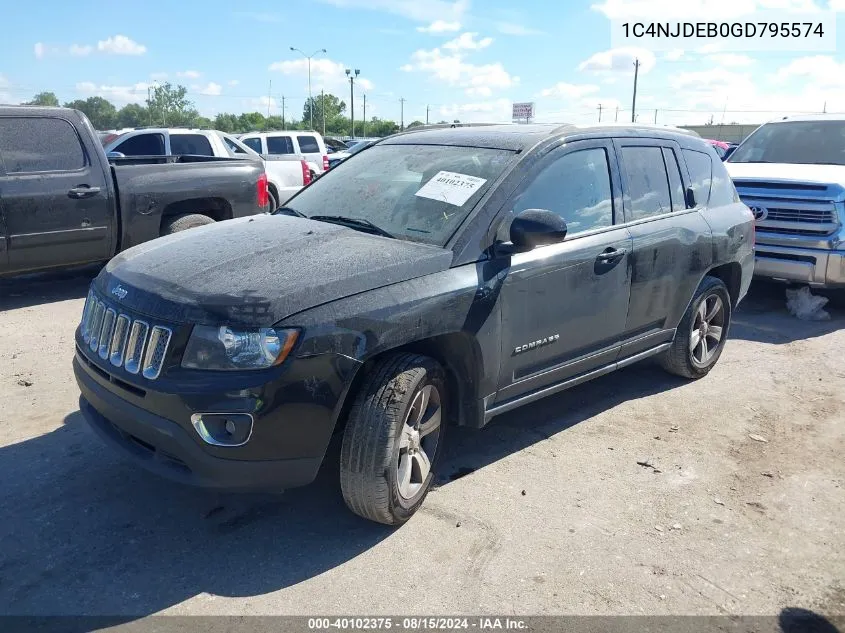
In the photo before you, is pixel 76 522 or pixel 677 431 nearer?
pixel 76 522

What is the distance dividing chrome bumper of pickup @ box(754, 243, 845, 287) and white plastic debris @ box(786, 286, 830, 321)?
322 millimetres

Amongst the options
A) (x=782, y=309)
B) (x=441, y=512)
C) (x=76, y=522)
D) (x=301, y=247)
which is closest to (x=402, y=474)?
(x=441, y=512)

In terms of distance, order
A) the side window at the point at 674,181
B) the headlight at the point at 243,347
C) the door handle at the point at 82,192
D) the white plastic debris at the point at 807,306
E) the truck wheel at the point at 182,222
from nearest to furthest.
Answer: the headlight at the point at 243,347
the side window at the point at 674,181
the door handle at the point at 82,192
the white plastic debris at the point at 807,306
the truck wheel at the point at 182,222

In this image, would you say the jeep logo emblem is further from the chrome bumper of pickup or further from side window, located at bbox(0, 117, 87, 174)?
side window, located at bbox(0, 117, 87, 174)

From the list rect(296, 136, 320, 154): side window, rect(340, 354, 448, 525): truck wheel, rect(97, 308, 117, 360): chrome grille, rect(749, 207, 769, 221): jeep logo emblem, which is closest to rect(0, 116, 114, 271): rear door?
rect(97, 308, 117, 360): chrome grille

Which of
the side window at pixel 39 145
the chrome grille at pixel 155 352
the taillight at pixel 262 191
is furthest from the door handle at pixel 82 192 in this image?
the chrome grille at pixel 155 352

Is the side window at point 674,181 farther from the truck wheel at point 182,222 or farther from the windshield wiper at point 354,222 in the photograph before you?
the truck wheel at point 182,222

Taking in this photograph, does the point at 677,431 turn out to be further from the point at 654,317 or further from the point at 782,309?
the point at 782,309

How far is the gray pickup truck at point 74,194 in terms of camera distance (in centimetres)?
699

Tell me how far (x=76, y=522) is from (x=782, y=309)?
7.48m

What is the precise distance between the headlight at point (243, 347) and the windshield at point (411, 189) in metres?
1.03

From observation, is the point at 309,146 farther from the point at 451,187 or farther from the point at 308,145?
the point at 451,187

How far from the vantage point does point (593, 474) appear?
4.10m

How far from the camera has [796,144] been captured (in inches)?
352
